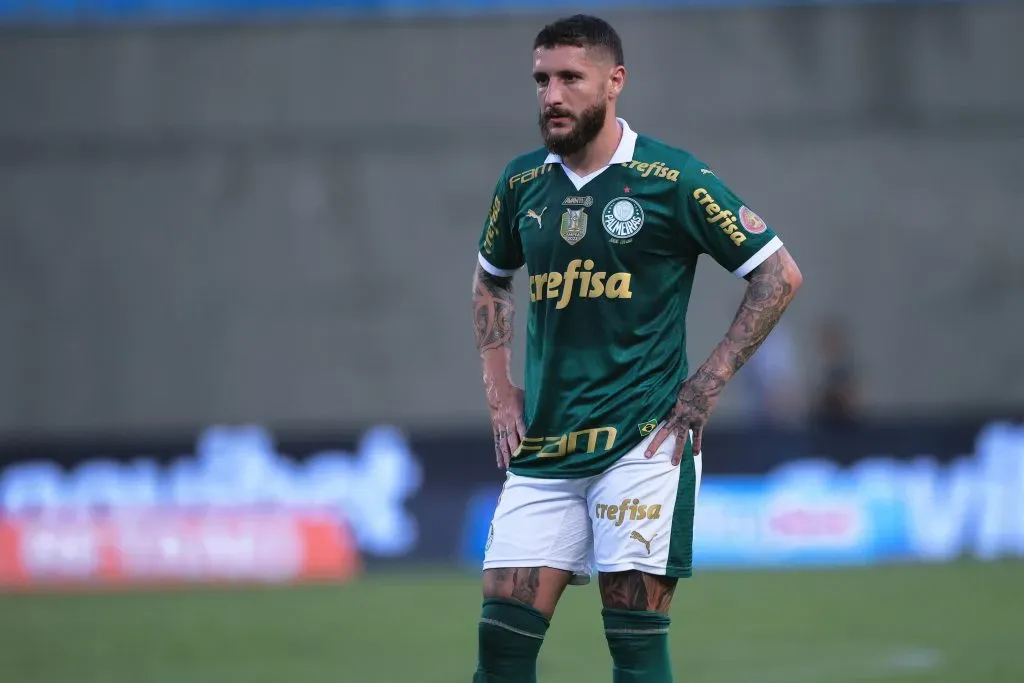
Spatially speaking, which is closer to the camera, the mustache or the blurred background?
the mustache

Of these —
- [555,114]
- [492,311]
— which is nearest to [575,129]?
[555,114]

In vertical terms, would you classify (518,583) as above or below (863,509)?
above

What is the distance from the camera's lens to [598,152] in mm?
5613

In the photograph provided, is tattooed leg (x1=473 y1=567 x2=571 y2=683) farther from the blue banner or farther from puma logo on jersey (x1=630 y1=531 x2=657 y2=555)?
the blue banner

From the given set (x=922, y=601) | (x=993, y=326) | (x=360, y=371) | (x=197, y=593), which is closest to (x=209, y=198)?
(x=360, y=371)

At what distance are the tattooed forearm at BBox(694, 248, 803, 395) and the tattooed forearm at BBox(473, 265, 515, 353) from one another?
34.4 inches

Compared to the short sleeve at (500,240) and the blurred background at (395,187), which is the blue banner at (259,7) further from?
the short sleeve at (500,240)

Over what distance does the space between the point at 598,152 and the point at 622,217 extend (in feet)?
0.85

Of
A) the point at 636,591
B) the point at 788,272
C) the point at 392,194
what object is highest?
the point at 392,194

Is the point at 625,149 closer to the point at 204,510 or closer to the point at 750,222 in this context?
the point at 750,222

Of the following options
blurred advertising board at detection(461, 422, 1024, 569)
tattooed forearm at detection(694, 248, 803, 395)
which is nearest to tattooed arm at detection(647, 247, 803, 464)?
tattooed forearm at detection(694, 248, 803, 395)

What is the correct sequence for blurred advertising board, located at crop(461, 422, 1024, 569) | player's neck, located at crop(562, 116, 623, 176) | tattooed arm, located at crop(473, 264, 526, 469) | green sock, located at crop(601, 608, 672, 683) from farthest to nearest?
blurred advertising board, located at crop(461, 422, 1024, 569) < tattooed arm, located at crop(473, 264, 526, 469) < player's neck, located at crop(562, 116, 623, 176) < green sock, located at crop(601, 608, 672, 683)

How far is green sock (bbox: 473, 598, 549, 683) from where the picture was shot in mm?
5441

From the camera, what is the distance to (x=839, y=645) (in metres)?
10.0
